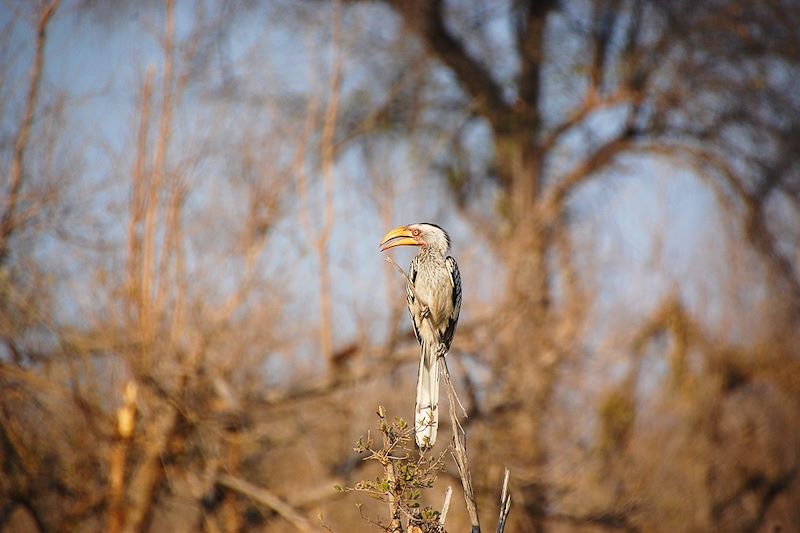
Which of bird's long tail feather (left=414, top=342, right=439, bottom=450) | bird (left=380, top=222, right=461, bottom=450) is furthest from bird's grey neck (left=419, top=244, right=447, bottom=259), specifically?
bird's long tail feather (left=414, top=342, right=439, bottom=450)

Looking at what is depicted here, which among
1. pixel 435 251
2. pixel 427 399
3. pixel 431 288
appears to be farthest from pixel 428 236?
pixel 427 399

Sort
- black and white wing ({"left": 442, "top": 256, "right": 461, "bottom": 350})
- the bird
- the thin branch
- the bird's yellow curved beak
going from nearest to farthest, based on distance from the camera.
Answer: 1. the bird
2. the bird's yellow curved beak
3. black and white wing ({"left": 442, "top": 256, "right": 461, "bottom": 350})
4. the thin branch

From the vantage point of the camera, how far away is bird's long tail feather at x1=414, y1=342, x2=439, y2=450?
3.35m

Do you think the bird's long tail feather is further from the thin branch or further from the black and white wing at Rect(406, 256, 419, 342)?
the thin branch

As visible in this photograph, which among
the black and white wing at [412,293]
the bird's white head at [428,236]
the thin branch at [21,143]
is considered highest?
the thin branch at [21,143]

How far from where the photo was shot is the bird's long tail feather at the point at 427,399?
Answer: 3346mm

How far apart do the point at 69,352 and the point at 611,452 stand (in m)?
6.43

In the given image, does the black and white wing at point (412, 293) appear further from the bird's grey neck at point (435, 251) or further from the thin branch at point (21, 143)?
the thin branch at point (21, 143)

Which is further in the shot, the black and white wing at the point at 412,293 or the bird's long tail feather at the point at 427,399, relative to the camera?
the black and white wing at the point at 412,293

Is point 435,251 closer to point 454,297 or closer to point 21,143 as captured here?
point 454,297

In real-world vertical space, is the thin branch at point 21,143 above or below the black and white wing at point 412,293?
above

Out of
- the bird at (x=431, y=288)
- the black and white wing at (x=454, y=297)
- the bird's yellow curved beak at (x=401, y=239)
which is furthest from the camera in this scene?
the black and white wing at (x=454, y=297)

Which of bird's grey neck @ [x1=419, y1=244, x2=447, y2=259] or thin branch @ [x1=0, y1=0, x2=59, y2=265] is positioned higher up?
thin branch @ [x1=0, y1=0, x2=59, y2=265]

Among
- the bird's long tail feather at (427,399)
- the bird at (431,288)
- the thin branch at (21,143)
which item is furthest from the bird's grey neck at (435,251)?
the thin branch at (21,143)
